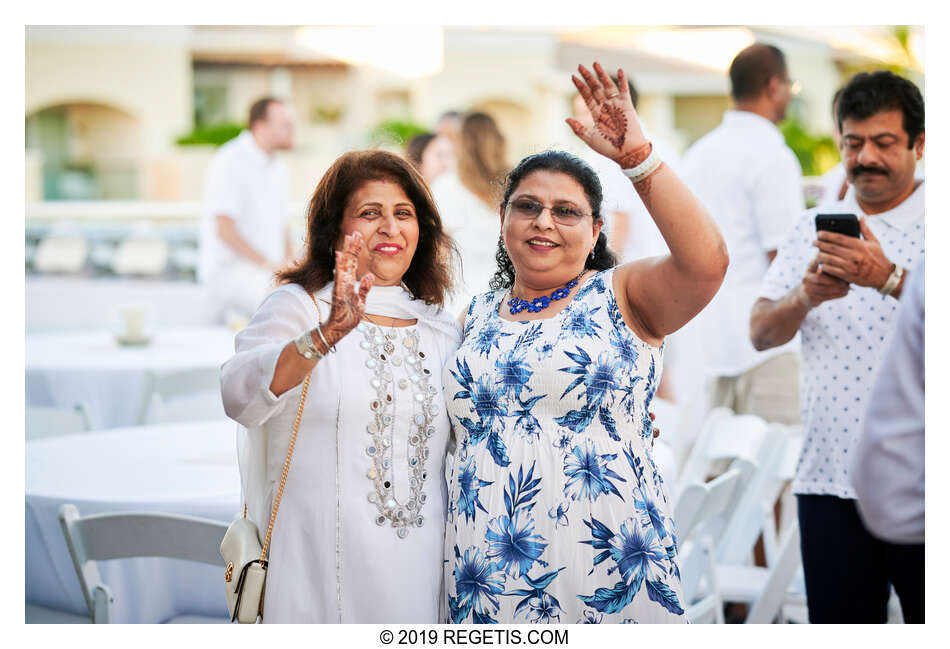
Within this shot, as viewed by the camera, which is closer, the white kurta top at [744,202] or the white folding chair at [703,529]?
the white folding chair at [703,529]

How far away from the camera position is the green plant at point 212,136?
1930cm

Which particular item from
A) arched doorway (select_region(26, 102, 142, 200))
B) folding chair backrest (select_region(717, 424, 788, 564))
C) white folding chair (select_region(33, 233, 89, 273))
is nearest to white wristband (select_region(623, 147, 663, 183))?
folding chair backrest (select_region(717, 424, 788, 564))

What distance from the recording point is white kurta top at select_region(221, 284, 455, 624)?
2.18 m

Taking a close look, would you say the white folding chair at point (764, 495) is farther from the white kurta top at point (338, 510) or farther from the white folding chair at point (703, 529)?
the white kurta top at point (338, 510)

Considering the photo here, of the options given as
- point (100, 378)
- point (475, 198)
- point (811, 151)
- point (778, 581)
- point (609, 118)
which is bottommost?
point (778, 581)

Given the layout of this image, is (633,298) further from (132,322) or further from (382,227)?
(132,322)

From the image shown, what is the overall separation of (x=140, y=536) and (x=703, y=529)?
1754 millimetres

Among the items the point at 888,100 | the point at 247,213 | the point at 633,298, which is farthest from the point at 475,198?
the point at 633,298

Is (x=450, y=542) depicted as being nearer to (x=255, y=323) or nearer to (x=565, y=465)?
(x=565, y=465)

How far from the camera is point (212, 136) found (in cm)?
1972

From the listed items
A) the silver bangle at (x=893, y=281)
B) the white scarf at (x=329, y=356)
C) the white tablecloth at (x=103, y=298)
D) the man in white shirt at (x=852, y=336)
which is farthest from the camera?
the white tablecloth at (x=103, y=298)

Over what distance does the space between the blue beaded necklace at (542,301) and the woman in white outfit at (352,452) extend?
9.2 inches

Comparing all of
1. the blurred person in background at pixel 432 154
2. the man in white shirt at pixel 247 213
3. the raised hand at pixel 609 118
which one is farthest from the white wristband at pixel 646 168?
the blurred person in background at pixel 432 154
